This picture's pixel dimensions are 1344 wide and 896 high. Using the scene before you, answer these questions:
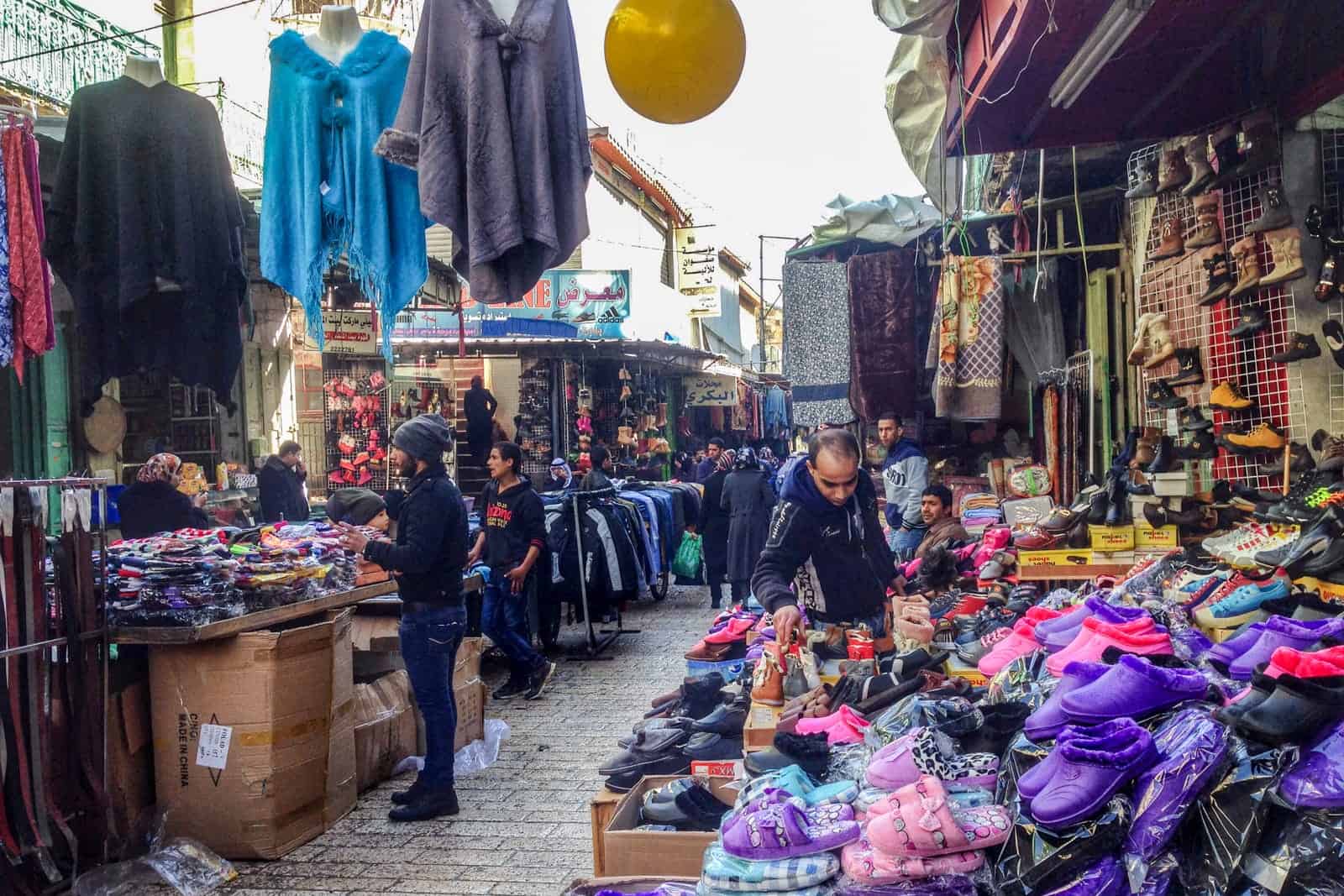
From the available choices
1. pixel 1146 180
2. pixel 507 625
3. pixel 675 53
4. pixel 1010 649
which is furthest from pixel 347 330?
pixel 1010 649

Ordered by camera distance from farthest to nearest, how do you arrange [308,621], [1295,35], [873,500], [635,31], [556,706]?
[556,706]
[308,621]
[873,500]
[1295,35]
[635,31]

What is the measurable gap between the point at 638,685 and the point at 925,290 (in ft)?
13.5

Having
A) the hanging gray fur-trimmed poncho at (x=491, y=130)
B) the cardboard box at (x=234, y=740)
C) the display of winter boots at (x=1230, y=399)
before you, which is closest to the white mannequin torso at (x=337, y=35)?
the hanging gray fur-trimmed poncho at (x=491, y=130)

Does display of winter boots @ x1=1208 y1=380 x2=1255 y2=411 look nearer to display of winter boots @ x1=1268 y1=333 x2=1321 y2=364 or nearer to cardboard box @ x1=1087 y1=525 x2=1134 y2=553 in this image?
display of winter boots @ x1=1268 y1=333 x2=1321 y2=364

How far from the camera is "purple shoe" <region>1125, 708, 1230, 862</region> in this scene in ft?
6.42

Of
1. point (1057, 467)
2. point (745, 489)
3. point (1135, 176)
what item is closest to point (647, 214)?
point (745, 489)

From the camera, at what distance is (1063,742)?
83.6 inches

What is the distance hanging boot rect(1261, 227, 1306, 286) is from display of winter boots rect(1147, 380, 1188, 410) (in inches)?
41.2

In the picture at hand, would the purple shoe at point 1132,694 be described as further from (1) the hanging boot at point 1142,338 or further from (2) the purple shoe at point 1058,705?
(1) the hanging boot at point 1142,338

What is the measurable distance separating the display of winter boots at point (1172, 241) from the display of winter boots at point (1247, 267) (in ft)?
2.26

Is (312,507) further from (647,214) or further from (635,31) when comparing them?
(647,214)

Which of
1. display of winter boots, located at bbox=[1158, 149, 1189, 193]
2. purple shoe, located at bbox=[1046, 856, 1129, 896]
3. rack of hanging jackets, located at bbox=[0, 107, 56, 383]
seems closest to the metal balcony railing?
rack of hanging jackets, located at bbox=[0, 107, 56, 383]

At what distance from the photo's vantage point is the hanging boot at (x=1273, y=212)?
4.12 m

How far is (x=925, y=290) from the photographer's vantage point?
28.6 feet
